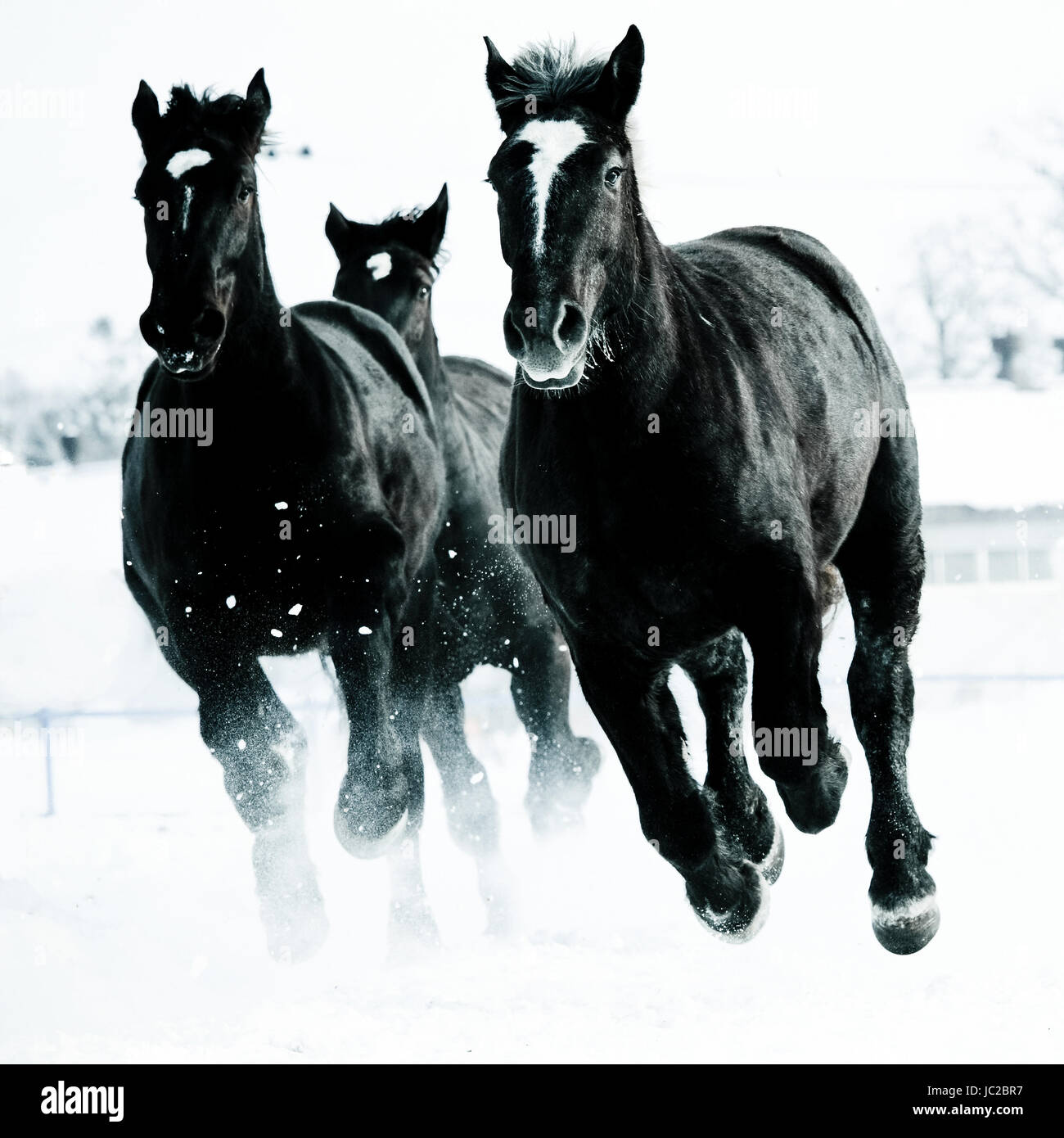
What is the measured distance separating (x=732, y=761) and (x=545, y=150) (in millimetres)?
1791

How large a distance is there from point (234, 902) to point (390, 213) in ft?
11.2

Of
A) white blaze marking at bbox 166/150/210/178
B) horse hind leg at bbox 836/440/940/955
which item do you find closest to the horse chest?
horse hind leg at bbox 836/440/940/955

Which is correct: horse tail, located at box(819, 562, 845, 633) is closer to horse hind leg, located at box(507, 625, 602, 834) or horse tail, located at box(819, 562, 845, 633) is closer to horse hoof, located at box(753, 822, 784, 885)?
horse hoof, located at box(753, 822, 784, 885)

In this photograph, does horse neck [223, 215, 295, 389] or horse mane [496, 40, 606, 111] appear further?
horse neck [223, 215, 295, 389]

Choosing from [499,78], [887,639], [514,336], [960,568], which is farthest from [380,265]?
[960,568]

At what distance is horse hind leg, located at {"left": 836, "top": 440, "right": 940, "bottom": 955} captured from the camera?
13.8 feet

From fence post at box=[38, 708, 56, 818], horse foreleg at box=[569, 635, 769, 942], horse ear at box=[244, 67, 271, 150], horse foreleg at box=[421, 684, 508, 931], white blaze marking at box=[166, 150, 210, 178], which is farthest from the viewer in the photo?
fence post at box=[38, 708, 56, 818]

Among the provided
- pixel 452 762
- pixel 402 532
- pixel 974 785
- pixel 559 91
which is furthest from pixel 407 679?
pixel 974 785

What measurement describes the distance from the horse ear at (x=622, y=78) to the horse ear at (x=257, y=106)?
1.69 meters

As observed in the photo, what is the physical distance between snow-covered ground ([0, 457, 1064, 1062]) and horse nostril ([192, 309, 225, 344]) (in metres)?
1.92

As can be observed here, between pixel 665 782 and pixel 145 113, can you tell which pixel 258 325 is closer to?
pixel 145 113

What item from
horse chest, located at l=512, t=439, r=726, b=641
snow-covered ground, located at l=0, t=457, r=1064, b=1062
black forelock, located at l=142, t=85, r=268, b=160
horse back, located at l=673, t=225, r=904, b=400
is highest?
black forelock, located at l=142, t=85, r=268, b=160

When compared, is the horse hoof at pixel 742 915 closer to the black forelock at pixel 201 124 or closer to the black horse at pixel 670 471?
the black horse at pixel 670 471

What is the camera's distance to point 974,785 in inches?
367
